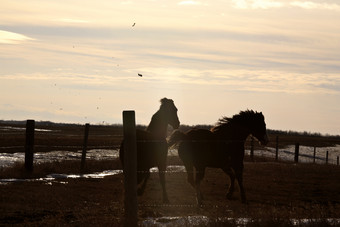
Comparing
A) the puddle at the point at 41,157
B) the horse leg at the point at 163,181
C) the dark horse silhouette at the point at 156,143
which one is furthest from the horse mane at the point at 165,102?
the puddle at the point at 41,157

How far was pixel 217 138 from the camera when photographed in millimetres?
15953

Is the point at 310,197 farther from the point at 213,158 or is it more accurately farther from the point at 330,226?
the point at 330,226

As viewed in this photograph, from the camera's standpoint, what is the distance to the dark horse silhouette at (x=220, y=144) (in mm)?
15344

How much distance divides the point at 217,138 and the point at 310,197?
374 centimetres

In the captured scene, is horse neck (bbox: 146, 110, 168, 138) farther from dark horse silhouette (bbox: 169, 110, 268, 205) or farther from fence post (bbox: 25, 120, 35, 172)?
fence post (bbox: 25, 120, 35, 172)

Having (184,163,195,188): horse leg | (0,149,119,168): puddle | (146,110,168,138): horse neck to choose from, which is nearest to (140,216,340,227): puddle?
(184,163,195,188): horse leg

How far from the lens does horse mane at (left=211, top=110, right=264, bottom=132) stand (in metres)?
16.3

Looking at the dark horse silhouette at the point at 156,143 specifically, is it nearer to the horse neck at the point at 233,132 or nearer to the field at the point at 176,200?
the field at the point at 176,200

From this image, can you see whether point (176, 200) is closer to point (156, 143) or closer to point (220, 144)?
point (156, 143)

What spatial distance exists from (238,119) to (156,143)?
2.46 meters

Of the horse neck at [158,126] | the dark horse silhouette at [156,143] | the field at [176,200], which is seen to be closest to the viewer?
the field at [176,200]

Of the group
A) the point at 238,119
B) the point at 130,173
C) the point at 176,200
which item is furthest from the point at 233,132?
the point at 130,173

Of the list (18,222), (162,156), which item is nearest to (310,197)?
(162,156)

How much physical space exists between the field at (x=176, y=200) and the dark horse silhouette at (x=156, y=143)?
737mm
